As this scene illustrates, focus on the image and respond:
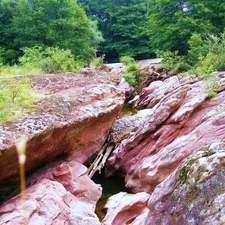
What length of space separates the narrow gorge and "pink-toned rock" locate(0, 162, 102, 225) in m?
0.02

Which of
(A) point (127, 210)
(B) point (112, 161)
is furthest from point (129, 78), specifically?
(A) point (127, 210)

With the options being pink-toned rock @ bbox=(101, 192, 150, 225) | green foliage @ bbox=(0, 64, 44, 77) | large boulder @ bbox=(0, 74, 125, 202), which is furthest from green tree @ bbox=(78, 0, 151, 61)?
pink-toned rock @ bbox=(101, 192, 150, 225)

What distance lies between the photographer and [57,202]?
5.14 m

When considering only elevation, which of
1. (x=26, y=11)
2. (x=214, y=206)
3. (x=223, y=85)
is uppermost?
(x=26, y=11)

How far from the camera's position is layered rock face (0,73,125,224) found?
4.77 meters

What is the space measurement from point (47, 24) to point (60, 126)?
14522 millimetres

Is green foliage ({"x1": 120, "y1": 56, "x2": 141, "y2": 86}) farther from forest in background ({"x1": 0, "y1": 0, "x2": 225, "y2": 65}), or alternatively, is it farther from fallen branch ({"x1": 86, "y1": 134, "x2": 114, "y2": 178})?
fallen branch ({"x1": 86, "y1": 134, "x2": 114, "y2": 178})

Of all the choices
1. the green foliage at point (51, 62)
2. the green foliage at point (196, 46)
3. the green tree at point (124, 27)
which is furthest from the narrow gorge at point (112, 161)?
the green tree at point (124, 27)

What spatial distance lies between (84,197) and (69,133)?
1697 mm

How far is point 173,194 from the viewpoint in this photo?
10.4 feet

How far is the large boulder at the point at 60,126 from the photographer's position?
5.05 m

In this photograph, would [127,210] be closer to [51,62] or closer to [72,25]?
[51,62]

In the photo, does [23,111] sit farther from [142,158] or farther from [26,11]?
[26,11]

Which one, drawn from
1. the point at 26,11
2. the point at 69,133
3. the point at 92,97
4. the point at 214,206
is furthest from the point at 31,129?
the point at 26,11
